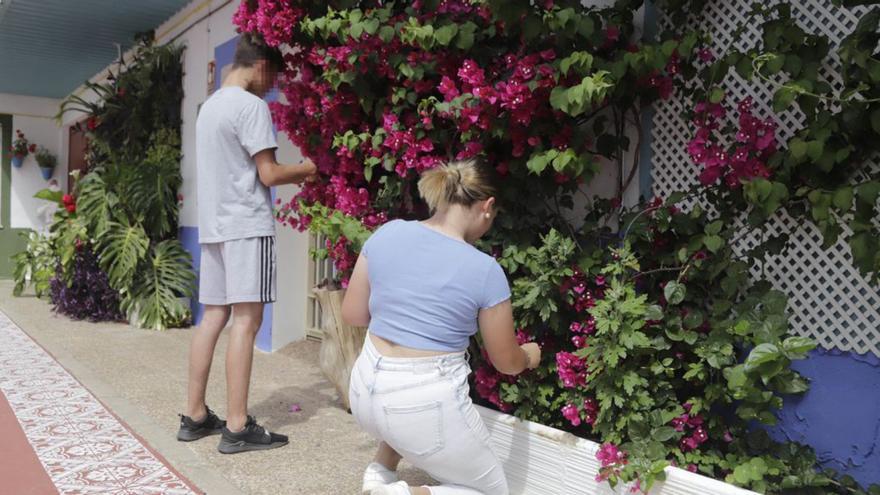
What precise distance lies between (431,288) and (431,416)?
0.40 m

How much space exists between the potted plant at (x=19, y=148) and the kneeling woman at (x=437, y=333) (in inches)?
561

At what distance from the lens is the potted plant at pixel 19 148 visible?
1430 cm

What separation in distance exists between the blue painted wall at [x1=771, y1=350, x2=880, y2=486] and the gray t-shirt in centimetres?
240

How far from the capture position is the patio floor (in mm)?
3246

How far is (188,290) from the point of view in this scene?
7.84 metres

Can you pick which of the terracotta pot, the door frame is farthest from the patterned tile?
the door frame

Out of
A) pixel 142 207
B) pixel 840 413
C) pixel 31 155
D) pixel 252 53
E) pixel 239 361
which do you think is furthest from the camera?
pixel 31 155

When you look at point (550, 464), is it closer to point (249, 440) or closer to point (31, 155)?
point (249, 440)

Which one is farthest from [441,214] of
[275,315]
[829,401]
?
[275,315]

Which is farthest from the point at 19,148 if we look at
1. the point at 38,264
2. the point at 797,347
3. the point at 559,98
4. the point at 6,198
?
the point at 797,347

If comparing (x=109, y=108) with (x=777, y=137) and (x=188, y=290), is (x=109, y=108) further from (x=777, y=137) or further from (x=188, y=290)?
(x=777, y=137)

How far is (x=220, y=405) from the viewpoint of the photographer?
4.49 metres

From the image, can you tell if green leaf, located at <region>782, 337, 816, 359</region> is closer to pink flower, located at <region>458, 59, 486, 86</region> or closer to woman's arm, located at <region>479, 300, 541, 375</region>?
woman's arm, located at <region>479, 300, 541, 375</region>

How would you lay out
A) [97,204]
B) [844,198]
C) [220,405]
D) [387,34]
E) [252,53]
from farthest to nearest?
1. [97,204]
2. [220,405]
3. [252,53]
4. [387,34]
5. [844,198]
